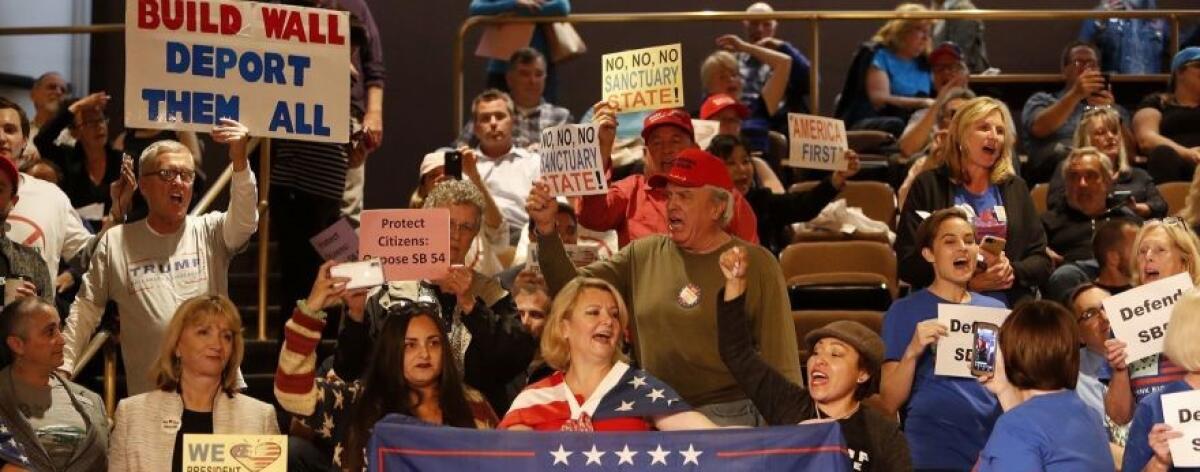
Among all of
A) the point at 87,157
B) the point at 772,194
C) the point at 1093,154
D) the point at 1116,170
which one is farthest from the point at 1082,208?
the point at 87,157

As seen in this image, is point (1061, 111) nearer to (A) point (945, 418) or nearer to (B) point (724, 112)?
(B) point (724, 112)

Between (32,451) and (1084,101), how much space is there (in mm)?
7083

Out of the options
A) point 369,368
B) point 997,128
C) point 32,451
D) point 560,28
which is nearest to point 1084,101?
point 560,28

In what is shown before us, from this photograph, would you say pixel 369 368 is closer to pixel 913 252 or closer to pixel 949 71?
pixel 913 252

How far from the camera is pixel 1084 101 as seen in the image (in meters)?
11.7

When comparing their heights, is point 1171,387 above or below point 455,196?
below

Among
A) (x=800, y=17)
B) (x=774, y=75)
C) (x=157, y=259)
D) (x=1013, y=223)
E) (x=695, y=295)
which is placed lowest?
(x=695, y=295)

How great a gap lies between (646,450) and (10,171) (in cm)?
350

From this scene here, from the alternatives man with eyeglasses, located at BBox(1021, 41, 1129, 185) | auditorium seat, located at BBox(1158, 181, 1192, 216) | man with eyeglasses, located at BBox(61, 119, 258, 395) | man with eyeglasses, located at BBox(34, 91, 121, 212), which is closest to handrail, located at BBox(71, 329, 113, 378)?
man with eyeglasses, located at BBox(61, 119, 258, 395)

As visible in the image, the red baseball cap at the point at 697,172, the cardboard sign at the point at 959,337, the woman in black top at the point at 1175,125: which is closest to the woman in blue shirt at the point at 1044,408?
the cardboard sign at the point at 959,337

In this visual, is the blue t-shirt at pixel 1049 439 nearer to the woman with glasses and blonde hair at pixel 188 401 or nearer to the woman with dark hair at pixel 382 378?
the woman with dark hair at pixel 382 378

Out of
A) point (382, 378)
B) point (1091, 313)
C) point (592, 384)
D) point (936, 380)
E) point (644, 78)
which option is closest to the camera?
point (592, 384)

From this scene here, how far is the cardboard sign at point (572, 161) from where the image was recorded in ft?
26.6

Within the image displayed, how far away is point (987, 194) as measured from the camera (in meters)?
7.98
